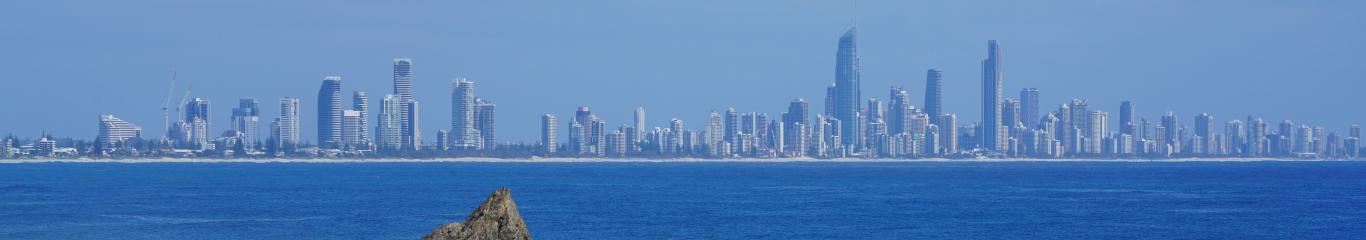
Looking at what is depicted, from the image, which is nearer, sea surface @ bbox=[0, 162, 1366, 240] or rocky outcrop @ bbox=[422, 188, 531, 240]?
rocky outcrop @ bbox=[422, 188, 531, 240]

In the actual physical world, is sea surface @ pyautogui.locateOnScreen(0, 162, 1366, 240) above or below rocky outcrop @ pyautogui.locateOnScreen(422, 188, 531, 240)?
below

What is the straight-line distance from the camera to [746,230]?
7244 centimetres

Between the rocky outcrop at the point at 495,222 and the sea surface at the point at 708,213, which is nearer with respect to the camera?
the rocky outcrop at the point at 495,222

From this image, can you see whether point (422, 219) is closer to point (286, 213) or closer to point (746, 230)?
point (286, 213)

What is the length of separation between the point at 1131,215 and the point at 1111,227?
10.3 metres

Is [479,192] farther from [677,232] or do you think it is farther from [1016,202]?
[677,232]

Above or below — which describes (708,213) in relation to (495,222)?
below

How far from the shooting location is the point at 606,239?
220 ft

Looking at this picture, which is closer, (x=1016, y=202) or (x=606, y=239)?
(x=606, y=239)

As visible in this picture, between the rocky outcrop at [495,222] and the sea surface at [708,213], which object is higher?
the rocky outcrop at [495,222]

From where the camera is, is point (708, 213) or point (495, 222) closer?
point (495, 222)

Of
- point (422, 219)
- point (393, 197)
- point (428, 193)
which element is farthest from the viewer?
point (428, 193)

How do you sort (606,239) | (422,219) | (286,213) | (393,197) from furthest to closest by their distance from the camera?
A: (393,197) → (286,213) → (422,219) → (606,239)

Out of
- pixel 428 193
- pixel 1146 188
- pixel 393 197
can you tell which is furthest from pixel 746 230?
pixel 1146 188
